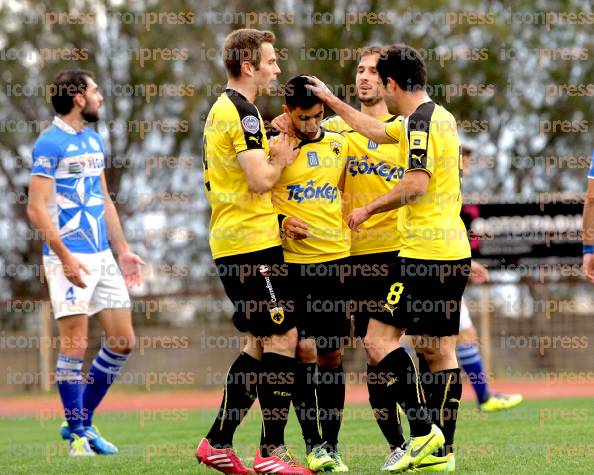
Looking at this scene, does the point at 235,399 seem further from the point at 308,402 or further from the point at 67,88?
the point at 67,88

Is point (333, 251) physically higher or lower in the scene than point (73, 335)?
higher

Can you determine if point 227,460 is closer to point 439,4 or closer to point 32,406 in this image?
point 32,406

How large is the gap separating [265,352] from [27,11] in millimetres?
18695

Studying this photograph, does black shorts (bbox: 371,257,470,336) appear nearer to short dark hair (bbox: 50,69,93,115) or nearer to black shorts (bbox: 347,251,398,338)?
black shorts (bbox: 347,251,398,338)

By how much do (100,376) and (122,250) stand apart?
96cm

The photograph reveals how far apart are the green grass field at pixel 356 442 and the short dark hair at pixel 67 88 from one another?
2.53 meters

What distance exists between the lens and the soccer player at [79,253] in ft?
25.1

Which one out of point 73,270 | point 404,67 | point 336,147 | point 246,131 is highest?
point 404,67

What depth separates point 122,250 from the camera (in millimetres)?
8078

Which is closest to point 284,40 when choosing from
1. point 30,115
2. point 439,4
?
point 439,4

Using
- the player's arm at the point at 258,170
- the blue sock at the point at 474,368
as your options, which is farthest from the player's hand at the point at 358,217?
the blue sock at the point at 474,368

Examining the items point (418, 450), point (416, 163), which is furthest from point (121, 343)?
point (416, 163)

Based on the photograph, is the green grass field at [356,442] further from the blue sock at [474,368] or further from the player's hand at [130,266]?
the player's hand at [130,266]

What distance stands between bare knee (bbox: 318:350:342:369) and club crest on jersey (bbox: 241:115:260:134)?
142 centimetres
